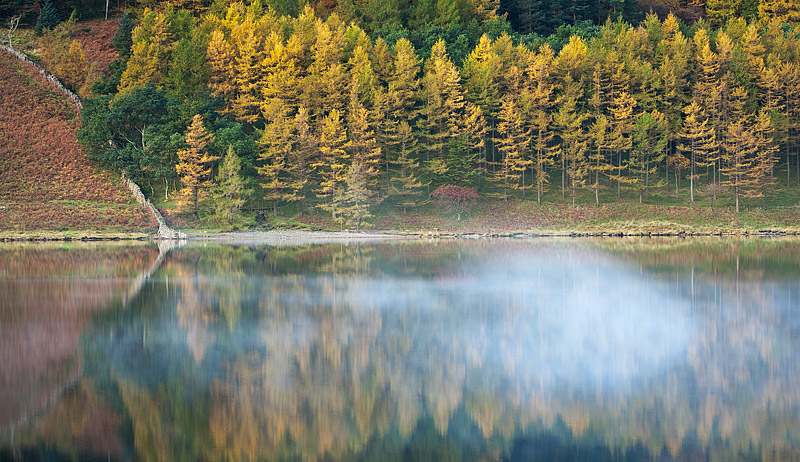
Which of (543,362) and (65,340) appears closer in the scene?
(543,362)

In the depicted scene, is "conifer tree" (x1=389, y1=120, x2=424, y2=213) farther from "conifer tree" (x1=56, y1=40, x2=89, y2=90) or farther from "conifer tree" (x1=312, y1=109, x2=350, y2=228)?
"conifer tree" (x1=56, y1=40, x2=89, y2=90)

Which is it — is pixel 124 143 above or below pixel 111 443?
above

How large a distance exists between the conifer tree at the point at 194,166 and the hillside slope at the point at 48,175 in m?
3.05

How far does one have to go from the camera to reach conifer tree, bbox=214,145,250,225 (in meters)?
52.6

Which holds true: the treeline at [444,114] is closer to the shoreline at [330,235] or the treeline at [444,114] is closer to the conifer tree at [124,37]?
the shoreline at [330,235]

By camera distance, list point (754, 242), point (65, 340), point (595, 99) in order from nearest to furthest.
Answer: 1. point (65, 340)
2. point (754, 242)
3. point (595, 99)

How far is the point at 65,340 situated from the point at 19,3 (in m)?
86.4

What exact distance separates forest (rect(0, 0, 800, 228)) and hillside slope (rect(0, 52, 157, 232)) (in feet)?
7.68

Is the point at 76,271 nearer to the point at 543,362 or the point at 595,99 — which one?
the point at 543,362

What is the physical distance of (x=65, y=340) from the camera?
15781mm

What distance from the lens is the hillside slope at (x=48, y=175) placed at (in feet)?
163

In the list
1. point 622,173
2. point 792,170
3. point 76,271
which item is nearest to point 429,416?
point 76,271

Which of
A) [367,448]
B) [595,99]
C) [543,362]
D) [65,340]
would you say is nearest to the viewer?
[367,448]

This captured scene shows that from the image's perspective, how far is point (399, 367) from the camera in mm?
13672
